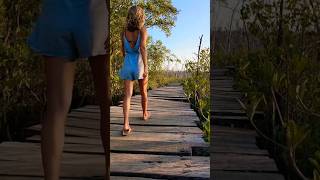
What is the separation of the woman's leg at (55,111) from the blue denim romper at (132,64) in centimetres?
196

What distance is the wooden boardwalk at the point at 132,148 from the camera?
1.87 m

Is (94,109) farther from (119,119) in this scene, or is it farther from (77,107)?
(119,119)

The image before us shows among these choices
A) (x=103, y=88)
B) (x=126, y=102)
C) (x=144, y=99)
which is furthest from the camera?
(x=126, y=102)

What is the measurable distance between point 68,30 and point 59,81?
0.17 metres

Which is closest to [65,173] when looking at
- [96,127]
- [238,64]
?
[96,127]

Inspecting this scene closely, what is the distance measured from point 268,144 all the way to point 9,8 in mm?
1587

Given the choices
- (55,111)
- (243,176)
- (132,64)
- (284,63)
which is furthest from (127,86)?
(55,111)

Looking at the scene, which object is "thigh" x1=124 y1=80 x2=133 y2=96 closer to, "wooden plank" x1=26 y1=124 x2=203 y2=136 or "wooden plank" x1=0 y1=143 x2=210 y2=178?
"wooden plank" x1=26 y1=124 x2=203 y2=136

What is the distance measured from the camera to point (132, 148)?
11.0ft

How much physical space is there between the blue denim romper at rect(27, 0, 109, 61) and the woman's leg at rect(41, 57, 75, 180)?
39 millimetres

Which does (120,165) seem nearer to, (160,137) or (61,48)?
(160,137)

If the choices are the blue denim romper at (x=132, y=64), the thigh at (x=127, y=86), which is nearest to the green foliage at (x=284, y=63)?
the blue denim romper at (x=132, y=64)

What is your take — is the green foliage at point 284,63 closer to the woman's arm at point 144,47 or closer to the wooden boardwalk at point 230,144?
the wooden boardwalk at point 230,144

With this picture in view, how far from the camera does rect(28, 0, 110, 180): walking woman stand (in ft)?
5.44
